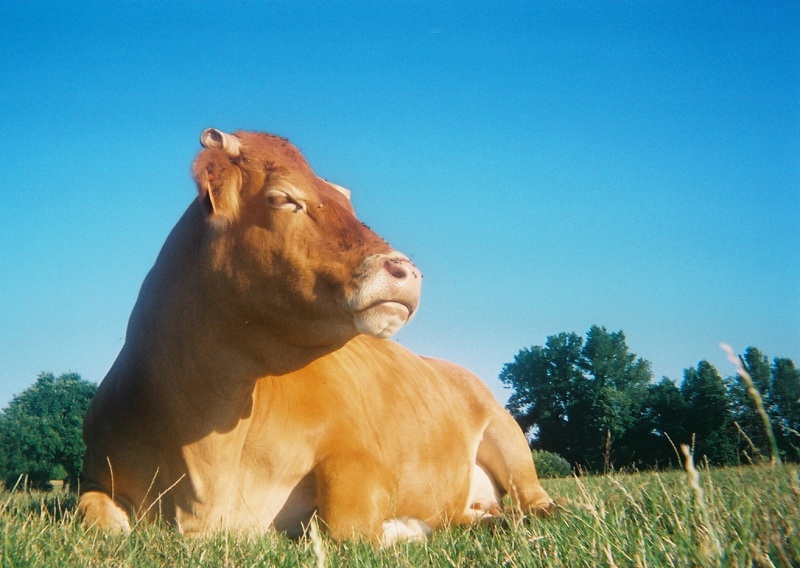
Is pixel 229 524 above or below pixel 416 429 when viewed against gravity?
below

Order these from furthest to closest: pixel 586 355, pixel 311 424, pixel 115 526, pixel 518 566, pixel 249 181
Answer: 1. pixel 586 355
2. pixel 311 424
3. pixel 249 181
4. pixel 115 526
5. pixel 518 566

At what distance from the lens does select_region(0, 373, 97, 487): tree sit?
1011 inches

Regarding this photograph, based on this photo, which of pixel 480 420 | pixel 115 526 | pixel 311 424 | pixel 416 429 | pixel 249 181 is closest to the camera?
pixel 115 526

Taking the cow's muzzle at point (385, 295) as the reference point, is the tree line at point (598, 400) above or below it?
above

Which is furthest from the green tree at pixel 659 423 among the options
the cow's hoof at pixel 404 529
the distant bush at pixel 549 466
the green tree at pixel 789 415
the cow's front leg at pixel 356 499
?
the cow's front leg at pixel 356 499

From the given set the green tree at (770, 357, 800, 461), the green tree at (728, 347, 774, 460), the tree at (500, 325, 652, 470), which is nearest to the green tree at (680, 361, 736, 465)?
the tree at (500, 325, 652, 470)

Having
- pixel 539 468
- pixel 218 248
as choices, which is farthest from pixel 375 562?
pixel 539 468

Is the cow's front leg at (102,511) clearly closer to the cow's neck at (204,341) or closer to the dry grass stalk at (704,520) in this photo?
the cow's neck at (204,341)

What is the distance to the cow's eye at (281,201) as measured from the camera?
4469 mm

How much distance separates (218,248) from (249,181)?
19.6 inches

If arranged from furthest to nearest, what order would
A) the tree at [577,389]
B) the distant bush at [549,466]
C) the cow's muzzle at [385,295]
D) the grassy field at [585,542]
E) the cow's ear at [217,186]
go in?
the tree at [577,389]
the distant bush at [549,466]
the cow's ear at [217,186]
the cow's muzzle at [385,295]
the grassy field at [585,542]

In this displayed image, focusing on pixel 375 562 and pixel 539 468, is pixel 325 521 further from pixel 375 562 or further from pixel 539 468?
pixel 539 468

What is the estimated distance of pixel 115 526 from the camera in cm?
433

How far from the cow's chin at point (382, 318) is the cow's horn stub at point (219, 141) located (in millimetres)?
1505
